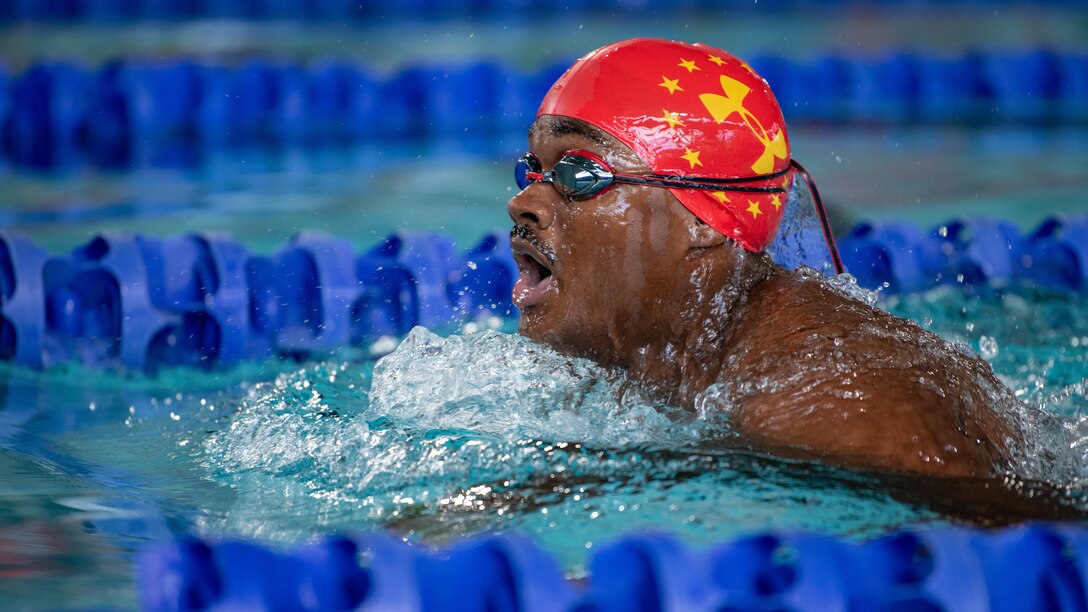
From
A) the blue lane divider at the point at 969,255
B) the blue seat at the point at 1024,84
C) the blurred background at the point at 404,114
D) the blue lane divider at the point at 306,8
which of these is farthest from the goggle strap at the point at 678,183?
the blue lane divider at the point at 306,8

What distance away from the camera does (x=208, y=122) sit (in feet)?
19.5

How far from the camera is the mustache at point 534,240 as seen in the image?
2233 millimetres

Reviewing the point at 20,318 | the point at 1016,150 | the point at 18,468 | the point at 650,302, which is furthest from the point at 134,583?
the point at 1016,150

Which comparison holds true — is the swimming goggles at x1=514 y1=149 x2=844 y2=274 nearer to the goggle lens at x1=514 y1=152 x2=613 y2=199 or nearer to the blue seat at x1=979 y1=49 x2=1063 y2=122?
the goggle lens at x1=514 y1=152 x2=613 y2=199

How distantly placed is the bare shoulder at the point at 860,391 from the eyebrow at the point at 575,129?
43cm

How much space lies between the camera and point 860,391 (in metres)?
1.93

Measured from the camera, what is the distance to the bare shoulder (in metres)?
1.87

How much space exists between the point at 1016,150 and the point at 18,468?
510 centimetres

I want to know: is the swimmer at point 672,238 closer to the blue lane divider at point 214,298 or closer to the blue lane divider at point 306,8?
the blue lane divider at point 214,298

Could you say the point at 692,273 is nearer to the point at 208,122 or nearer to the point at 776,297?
the point at 776,297

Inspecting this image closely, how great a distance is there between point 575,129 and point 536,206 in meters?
0.16

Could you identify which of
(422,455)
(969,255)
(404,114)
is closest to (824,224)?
(422,455)

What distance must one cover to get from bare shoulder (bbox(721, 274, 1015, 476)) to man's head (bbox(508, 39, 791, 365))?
0.16 meters

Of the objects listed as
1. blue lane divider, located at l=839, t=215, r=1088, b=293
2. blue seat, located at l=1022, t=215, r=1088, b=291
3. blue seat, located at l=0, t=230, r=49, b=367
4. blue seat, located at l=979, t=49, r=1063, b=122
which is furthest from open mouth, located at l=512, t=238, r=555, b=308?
blue seat, located at l=979, t=49, r=1063, b=122
